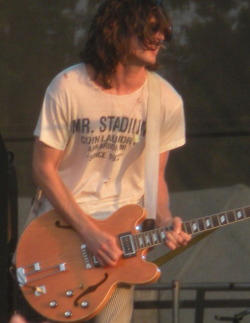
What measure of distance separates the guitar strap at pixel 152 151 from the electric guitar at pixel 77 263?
13cm

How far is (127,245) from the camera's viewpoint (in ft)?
12.8

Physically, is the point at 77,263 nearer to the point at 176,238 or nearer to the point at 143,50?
the point at 176,238

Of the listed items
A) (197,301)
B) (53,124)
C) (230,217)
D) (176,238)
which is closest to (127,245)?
(176,238)

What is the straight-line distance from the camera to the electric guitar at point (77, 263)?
388 centimetres

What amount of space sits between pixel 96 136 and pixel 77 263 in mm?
504

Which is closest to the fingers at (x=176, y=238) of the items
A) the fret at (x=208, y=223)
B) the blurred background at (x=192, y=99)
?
the fret at (x=208, y=223)

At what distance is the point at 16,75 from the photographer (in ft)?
16.2

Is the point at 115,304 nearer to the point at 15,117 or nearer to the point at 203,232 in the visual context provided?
the point at 203,232

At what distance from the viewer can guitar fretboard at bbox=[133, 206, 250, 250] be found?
12.9 ft

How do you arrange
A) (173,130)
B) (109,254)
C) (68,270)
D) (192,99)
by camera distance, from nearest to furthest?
(109,254) → (68,270) → (173,130) → (192,99)

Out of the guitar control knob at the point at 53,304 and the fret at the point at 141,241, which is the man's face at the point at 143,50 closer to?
the fret at the point at 141,241

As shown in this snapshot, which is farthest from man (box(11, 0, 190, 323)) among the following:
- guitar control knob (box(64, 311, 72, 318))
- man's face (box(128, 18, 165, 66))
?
guitar control knob (box(64, 311, 72, 318))

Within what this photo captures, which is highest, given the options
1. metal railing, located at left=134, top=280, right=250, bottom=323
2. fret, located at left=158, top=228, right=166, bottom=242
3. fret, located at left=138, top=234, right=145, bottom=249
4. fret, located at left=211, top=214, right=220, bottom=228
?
fret, located at left=211, top=214, right=220, bottom=228

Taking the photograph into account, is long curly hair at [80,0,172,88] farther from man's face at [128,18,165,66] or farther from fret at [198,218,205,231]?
fret at [198,218,205,231]
